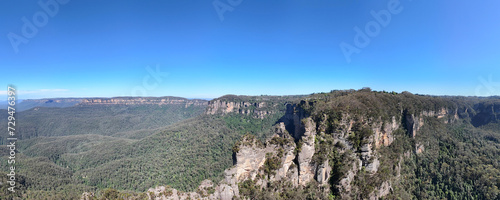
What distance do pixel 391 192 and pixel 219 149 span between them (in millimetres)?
56583

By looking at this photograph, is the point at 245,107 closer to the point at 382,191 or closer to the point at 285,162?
the point at 382,191

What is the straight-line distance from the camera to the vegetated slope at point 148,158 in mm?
60719

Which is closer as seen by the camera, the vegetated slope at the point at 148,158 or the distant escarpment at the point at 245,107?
the vegetated slope at the point at 148,158

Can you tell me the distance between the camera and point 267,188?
28.0 m

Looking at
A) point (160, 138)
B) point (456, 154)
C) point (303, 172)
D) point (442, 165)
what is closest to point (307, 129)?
point (303, 172)

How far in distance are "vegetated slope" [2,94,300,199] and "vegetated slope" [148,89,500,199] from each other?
89.0 feet

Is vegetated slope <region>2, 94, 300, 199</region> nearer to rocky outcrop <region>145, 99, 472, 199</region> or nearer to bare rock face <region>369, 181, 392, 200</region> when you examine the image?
rocky outcrop <region>145, 99, 472, 199</region>

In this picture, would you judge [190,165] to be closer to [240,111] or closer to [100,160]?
[100,160]

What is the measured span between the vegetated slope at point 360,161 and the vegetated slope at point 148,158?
27.1 metres

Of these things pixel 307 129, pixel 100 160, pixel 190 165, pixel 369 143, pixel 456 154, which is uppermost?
pixel 307 129

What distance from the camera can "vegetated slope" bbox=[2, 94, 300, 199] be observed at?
60.7m

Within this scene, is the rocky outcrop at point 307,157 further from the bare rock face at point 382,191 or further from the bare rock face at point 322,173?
the bare rock face at point 382,191

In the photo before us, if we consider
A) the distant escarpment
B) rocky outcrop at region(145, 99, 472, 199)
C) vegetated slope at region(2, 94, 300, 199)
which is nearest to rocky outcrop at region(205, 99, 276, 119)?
the distant escarpment

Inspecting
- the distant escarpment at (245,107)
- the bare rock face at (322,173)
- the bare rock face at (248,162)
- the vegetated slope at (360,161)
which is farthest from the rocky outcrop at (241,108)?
the bare rock face at (248,162)
